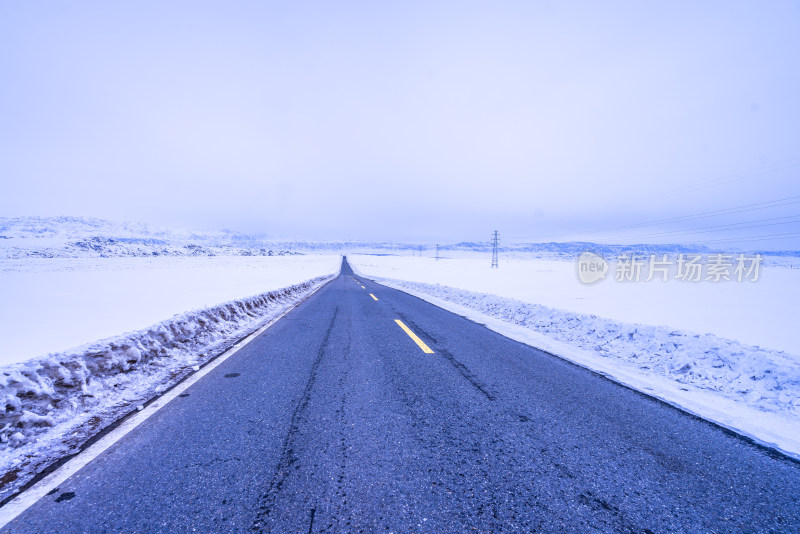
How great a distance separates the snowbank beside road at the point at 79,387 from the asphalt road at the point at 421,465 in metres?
0.51

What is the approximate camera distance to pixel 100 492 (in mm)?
2215

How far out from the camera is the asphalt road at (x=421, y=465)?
1.99 metres

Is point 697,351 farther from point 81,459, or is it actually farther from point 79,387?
point 79,387

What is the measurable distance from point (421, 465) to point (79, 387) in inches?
164

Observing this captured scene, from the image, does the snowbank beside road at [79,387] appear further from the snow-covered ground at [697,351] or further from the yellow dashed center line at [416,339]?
the snow-covered ground at [697,351]

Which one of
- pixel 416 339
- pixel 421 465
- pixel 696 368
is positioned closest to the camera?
pixel 421 465

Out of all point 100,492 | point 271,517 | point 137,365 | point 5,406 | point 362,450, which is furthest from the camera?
point 137,365

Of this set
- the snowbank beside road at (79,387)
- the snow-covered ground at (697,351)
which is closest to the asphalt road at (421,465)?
the snowbank beside road at (79,387)

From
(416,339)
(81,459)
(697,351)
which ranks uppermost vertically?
(697,351)

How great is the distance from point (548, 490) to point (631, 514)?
48 centimetres

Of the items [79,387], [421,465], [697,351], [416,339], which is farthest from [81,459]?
[697,351]

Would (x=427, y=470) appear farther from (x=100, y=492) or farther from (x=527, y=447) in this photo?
(x=100, y=492)

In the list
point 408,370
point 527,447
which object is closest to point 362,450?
point 527,447

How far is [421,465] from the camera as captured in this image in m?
2.53
